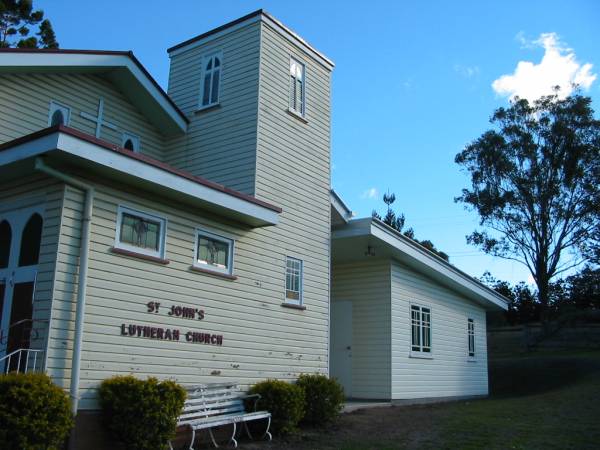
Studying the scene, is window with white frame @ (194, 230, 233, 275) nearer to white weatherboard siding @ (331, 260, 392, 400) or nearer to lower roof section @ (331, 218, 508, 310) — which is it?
lower roof section @ (331, 218, 508, 310)

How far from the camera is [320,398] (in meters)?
12.1

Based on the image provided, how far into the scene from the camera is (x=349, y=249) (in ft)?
53.0

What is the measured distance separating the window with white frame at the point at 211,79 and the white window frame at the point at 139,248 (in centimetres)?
484

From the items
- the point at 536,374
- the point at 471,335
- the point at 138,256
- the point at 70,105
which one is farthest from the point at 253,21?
the point at 536,374

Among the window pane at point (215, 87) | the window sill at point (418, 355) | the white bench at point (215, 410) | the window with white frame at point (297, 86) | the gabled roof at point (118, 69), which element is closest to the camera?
the white bench at point (215, 410)

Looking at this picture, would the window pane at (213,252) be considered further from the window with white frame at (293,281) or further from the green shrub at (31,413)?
the green shrub at (31,413)

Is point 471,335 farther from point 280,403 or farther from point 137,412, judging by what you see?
point 137,412

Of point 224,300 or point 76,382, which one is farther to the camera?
point 224,300

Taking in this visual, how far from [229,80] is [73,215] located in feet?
20.3

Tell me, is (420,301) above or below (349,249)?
below

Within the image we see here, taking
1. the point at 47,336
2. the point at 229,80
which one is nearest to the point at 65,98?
the point at 229,80

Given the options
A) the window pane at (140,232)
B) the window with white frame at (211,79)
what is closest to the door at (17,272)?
the window pane at (140,232)

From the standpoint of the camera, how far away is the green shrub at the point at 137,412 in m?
8.45

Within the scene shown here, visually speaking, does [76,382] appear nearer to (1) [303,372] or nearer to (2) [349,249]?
(1) [303,372]
